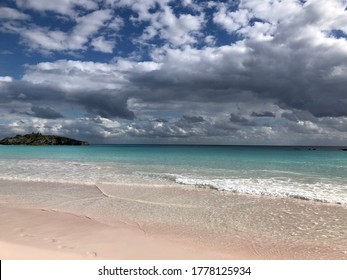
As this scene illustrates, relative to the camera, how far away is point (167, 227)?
9977 mm

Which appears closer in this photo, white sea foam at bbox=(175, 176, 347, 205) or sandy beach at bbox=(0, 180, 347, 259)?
sandy beach at bbox=(0, 180, 347, 259)

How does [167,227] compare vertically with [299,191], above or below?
below

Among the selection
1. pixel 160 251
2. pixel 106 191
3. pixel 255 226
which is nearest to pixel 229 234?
pixel 255 226

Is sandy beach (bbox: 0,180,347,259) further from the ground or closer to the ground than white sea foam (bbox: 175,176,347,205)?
closer to the ground

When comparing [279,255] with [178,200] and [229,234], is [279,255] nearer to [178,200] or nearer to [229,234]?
[229,234]

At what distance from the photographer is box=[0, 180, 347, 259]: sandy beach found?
7492 mm

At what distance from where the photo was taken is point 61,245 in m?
7.68

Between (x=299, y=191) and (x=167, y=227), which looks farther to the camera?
(x=299, y=191)

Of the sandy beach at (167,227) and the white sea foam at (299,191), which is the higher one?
the white sea foam at (299,191)

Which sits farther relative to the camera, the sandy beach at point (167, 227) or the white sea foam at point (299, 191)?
the white sea foam at point (299, 191)

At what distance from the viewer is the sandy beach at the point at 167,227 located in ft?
24.6
